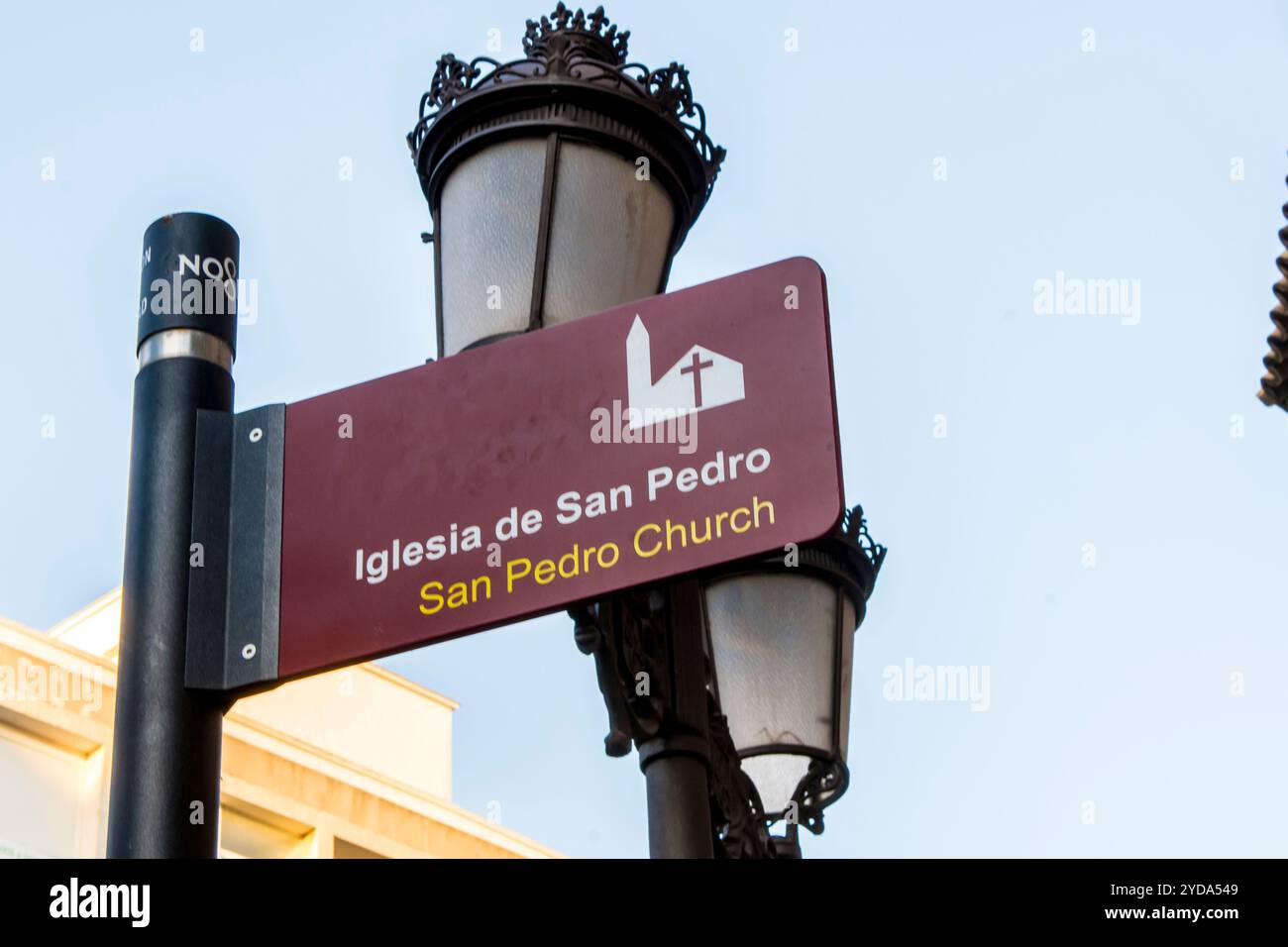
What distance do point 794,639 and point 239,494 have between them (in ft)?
10.0

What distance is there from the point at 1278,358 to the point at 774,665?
41.0ft

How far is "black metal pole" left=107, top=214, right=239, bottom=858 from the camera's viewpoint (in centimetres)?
245

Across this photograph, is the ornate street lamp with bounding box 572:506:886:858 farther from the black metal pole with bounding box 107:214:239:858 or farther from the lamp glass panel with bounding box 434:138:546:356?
the black metal pole with bounding box 107:214:239:858

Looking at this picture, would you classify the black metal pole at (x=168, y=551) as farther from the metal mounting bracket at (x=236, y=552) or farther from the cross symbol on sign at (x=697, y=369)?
the cross symbol on sign at (x=697, y=369)

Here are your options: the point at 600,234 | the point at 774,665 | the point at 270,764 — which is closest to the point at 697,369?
the point at 600,234

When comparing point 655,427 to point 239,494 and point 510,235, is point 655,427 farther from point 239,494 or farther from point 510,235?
point 510,235

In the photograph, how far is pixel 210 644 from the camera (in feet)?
8.61

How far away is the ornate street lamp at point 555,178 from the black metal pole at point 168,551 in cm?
123

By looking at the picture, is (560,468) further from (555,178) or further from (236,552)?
(555,178)

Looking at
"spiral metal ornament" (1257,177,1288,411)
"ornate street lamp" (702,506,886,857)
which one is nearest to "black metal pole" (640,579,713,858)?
"ornate street lamp" (702,506,886,857)

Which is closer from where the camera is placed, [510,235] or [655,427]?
[655,427]
